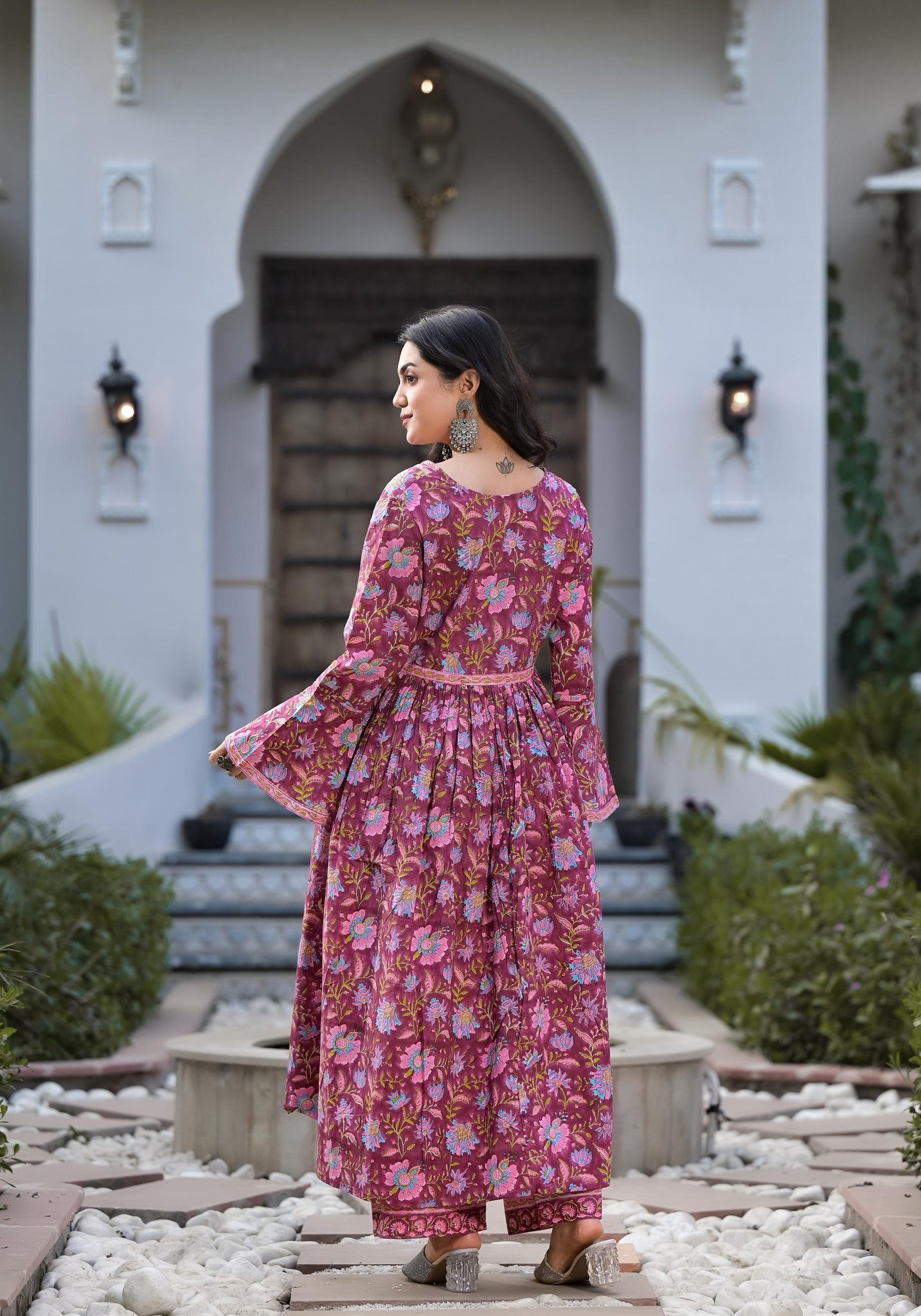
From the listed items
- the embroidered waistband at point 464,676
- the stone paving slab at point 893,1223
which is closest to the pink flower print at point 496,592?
the embroidered waistband at point 464,676

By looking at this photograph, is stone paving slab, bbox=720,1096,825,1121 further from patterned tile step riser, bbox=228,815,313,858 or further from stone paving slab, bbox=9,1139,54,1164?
patterned tile step riser, bbox=228,815,313,858

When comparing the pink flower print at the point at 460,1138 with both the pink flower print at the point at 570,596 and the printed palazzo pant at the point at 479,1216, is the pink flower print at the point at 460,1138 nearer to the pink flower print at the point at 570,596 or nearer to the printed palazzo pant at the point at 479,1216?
the printed palazzo pant at the point at 479,1216

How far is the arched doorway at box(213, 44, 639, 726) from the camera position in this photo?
30.5 feet

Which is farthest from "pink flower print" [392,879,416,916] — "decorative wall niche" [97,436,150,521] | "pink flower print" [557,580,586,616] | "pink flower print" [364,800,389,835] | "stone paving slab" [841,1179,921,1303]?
"decorative wall niche" [97,436,150,521]

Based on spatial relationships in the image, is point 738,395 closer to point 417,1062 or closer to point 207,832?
point 207,832

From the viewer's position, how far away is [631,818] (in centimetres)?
764

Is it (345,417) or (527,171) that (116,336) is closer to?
(345,417)

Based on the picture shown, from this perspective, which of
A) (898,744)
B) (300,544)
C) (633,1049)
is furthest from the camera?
(300,544)

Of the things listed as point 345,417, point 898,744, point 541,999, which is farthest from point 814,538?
point 541,999

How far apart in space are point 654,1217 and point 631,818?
4.24 metres

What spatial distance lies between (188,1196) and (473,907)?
3.77 ft

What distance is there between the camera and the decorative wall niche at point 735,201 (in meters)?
8.19

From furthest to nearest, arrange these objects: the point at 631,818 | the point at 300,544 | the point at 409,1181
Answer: the point at 300,544 < the point at 631,818 < the point at 409,1181

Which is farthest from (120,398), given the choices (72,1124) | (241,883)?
(72,1124)
